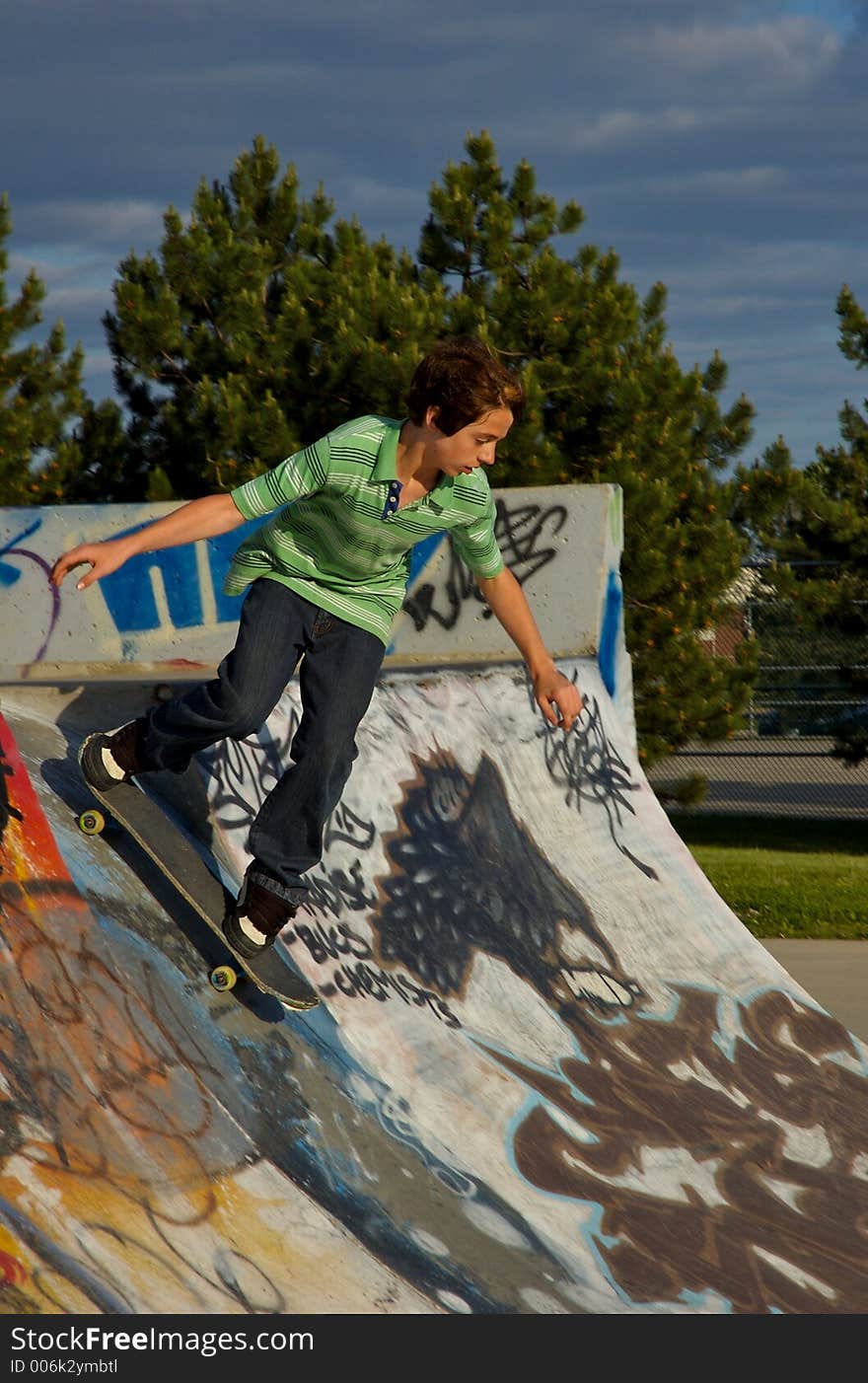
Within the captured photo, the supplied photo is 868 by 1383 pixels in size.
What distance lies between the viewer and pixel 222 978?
3.84 m

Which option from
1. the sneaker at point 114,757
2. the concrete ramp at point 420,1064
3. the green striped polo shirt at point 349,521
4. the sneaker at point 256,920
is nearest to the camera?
the concrete ramp at point 420,1064

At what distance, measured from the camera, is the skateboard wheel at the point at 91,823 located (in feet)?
13.6

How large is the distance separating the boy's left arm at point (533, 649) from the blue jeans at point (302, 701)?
406mm

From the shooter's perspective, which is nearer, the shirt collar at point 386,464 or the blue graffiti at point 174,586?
the shirt collar at point 386,464

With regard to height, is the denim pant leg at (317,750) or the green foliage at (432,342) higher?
the green foliage at (432,342)

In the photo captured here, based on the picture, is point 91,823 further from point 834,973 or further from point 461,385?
point 834,973

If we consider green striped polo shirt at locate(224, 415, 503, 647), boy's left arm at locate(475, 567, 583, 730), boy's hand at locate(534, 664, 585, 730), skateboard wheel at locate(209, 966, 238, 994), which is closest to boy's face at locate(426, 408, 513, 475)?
green striped polo shirt at locate(224, 415, 503, 647)

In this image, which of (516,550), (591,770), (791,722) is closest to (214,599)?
(516,550)

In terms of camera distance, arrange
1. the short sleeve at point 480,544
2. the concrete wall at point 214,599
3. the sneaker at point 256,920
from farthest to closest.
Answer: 1. the concrete wall at point 214,599
2. the short sleeve at point 480,544
3. the sneaker at point 256,920

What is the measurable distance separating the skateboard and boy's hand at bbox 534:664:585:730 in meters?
1.01

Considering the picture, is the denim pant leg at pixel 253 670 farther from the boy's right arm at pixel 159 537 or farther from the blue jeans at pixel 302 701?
the boy's right arm at pixel 159 537

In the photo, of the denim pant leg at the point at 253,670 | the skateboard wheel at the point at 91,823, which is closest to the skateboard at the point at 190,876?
the skateboard wheel at the point at 91,823
